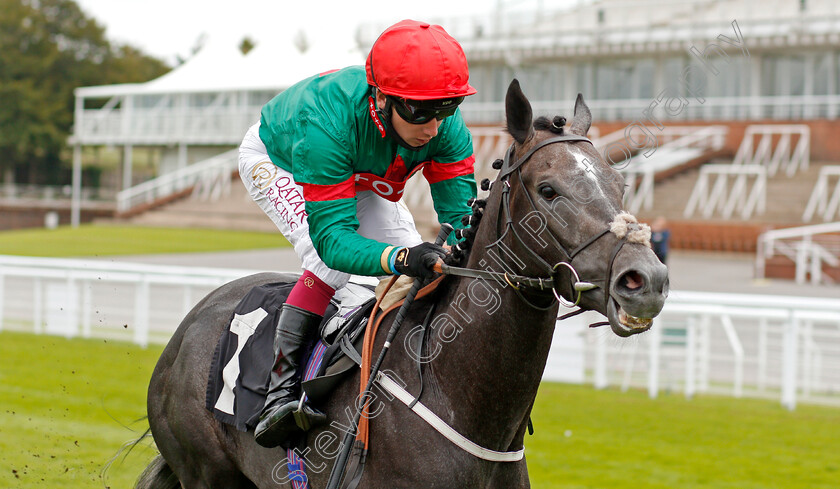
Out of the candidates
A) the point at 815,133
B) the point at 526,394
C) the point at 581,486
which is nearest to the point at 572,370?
the point at 581,486

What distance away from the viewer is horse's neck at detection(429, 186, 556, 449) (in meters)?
2.42

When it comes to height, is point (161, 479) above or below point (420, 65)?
below

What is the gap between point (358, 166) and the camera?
110 inches

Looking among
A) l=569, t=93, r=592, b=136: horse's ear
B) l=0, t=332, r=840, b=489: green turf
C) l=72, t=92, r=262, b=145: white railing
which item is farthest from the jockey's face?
l=72, t=92, r=262, b=145: white railing

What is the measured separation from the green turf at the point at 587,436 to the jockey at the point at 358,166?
5.67 ft

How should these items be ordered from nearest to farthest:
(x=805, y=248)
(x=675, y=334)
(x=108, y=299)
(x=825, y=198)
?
(x=675, y=334)
(x=108, y=299)
(x=805, y=248)
(x=825, y=198)

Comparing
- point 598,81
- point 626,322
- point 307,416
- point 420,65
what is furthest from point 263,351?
point 598,81

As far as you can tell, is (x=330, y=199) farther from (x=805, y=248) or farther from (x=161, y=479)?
(x=805, y=248)

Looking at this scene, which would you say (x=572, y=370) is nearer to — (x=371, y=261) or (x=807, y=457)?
(x=807, y=457)

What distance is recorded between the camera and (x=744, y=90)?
27.2 metres

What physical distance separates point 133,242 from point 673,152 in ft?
48.8

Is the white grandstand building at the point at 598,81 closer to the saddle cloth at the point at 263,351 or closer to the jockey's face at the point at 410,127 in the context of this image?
the saddle cloth at the point at 263,351

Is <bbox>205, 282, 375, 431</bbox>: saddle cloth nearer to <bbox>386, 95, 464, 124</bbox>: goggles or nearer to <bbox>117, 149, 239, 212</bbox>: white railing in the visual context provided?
<bbox>386, 95, 464, 124</bbox>: goggles

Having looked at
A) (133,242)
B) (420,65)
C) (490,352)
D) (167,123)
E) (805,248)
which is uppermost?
(420,65)
